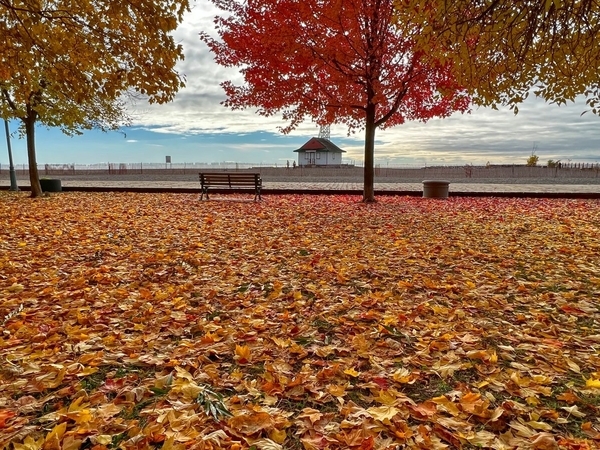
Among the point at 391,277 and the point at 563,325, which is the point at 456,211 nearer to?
the point at 391,277

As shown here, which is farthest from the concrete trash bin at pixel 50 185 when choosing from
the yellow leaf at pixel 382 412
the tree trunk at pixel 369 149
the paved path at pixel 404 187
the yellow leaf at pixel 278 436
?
the yellow leaf at pixel 382 412

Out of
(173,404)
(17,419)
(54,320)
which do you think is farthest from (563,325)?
(54,320)

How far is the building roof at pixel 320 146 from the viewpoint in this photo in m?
58.4

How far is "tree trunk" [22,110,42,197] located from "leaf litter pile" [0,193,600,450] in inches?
354

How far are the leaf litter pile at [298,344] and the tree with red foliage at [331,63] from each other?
260 inches

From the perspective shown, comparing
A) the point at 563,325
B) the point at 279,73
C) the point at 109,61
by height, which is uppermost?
the point at 279,73

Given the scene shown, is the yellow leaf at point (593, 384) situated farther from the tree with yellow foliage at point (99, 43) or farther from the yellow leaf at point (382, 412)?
the tree with yellow foliage at point (99, 43)

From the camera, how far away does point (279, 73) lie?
12.0m

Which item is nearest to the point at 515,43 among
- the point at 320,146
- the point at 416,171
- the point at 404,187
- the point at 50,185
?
the point at 404,187

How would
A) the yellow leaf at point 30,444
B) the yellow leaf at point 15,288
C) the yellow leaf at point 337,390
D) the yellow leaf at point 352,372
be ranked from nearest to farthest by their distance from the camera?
the yellow leaf at point 30,444
the yellow leaf at point 337,390
the yellow leaf at point 352,372
the yellow leaf at point 15,288

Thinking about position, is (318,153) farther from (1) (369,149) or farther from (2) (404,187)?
(1) (369,149)

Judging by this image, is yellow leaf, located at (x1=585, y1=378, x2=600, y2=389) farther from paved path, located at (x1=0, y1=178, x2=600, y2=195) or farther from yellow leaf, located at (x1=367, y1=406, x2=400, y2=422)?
paved path, located at (x1=0, y1=178, x2=600, y2=195)

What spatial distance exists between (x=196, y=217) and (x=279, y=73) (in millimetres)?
5540

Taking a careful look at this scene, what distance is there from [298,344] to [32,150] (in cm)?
1599
